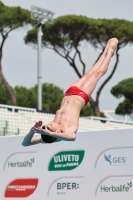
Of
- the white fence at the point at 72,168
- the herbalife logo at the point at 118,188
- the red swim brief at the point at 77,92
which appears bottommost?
the herbalife logo at the point at 118,188

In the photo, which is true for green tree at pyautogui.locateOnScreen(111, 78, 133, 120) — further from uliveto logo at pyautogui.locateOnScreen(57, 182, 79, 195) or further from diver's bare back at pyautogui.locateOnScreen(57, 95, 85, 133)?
diver's bare back at pyautogui.locateOnScreen(57, 95, 85, 133)

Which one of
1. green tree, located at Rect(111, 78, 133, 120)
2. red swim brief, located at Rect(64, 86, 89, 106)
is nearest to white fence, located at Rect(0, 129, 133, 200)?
red swim brief, located at Rect(64, 86, 89, 106)

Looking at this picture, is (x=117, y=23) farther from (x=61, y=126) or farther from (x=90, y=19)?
(x=61, y=126)

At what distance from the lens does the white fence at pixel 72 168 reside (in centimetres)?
904

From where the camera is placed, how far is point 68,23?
31.7 meters

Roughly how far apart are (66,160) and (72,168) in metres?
0.19

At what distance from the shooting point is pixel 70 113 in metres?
6.30

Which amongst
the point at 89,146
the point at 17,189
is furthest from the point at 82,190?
the point at 17,189

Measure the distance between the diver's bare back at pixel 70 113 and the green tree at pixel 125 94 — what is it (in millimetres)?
37402

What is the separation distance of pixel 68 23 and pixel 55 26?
86 centimetres

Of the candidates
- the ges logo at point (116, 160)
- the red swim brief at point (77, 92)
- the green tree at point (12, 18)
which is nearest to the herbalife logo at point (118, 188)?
the ges logo at point (116, 160)

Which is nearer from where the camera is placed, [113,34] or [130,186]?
[130,186]

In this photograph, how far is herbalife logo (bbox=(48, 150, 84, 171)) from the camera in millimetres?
9508

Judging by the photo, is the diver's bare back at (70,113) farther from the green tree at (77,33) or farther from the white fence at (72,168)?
the green tree at (77,33)
